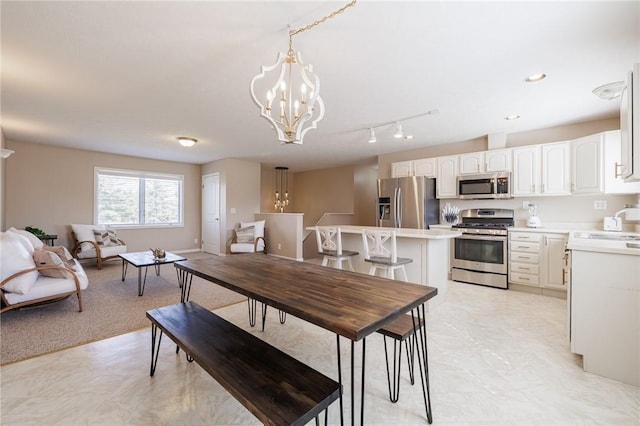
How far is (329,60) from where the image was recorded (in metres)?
2.40

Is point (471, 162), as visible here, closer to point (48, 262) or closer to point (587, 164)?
point (587, 164)

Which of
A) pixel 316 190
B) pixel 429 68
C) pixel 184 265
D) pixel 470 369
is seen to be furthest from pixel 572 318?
pixel 316 190

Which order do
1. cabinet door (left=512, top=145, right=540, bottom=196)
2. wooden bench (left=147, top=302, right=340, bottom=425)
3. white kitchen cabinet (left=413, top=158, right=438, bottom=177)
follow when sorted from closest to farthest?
wooden bench (left=147, top=302, right=340, bottom=425)
cabinet door (left=512, top=145, right=540, bottom=196)
white kitchen cabinet (left=413, top=158, right=438, bottom=177)

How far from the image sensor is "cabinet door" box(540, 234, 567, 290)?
378 cm

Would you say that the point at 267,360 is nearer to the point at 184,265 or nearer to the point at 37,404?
the point at 184,265

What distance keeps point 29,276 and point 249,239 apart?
3.94 metres

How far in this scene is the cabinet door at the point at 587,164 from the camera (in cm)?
358

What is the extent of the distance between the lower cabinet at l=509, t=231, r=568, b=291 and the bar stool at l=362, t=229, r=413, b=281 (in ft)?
6.59

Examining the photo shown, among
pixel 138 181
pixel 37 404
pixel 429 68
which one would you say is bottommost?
pixel 37 404

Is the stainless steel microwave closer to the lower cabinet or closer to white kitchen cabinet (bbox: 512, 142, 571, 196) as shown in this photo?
white kitchen cabinet (bbox: 512, 142, 571, 196)

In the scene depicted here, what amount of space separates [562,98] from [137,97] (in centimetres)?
483

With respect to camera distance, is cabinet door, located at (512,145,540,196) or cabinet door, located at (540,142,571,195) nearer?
cabinet door, located at (540,142,571,195)

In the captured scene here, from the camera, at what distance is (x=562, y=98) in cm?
316

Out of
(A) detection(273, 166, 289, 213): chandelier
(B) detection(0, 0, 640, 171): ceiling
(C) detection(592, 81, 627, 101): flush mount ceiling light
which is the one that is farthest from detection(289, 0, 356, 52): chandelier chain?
(A) detection(273, 166, 289, 213): chandelier
